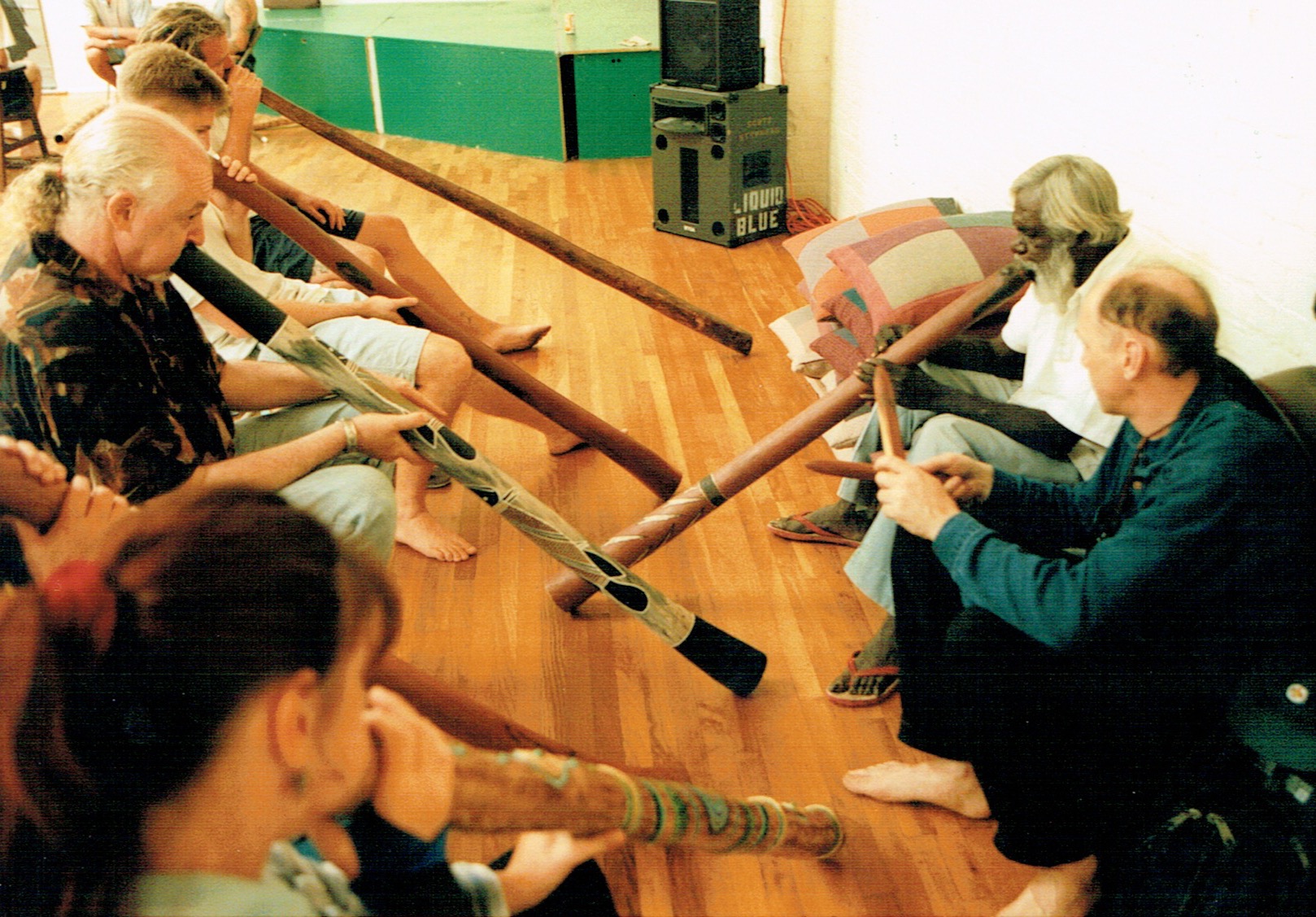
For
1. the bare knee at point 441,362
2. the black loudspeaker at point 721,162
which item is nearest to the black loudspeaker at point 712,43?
the black loudspeaker at point 721,162

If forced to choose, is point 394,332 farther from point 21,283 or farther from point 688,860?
point 688,860

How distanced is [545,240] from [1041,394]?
201cm

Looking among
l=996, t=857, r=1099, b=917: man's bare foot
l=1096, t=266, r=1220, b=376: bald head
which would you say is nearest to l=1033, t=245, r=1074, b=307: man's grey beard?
l=1096, t=266, r=1220, b=376: bald head

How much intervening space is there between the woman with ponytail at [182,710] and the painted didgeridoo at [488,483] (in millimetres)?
1183

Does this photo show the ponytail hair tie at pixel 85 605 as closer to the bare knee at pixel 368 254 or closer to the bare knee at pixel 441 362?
the bare knee at pixel 441 362

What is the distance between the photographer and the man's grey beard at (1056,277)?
218 centimetres

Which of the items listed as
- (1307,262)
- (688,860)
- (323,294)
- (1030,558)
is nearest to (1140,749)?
(1030,558)

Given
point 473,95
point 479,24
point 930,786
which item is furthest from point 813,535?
point 479,24

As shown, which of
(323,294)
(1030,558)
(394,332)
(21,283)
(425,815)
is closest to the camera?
(425,815)

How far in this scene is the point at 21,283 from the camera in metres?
1.66

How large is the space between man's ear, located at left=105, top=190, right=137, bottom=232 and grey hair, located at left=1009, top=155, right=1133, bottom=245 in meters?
1.73

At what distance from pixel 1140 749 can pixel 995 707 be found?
21 centimetres

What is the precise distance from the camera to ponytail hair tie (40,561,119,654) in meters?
0.74

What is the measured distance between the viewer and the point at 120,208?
1704 millimetres
